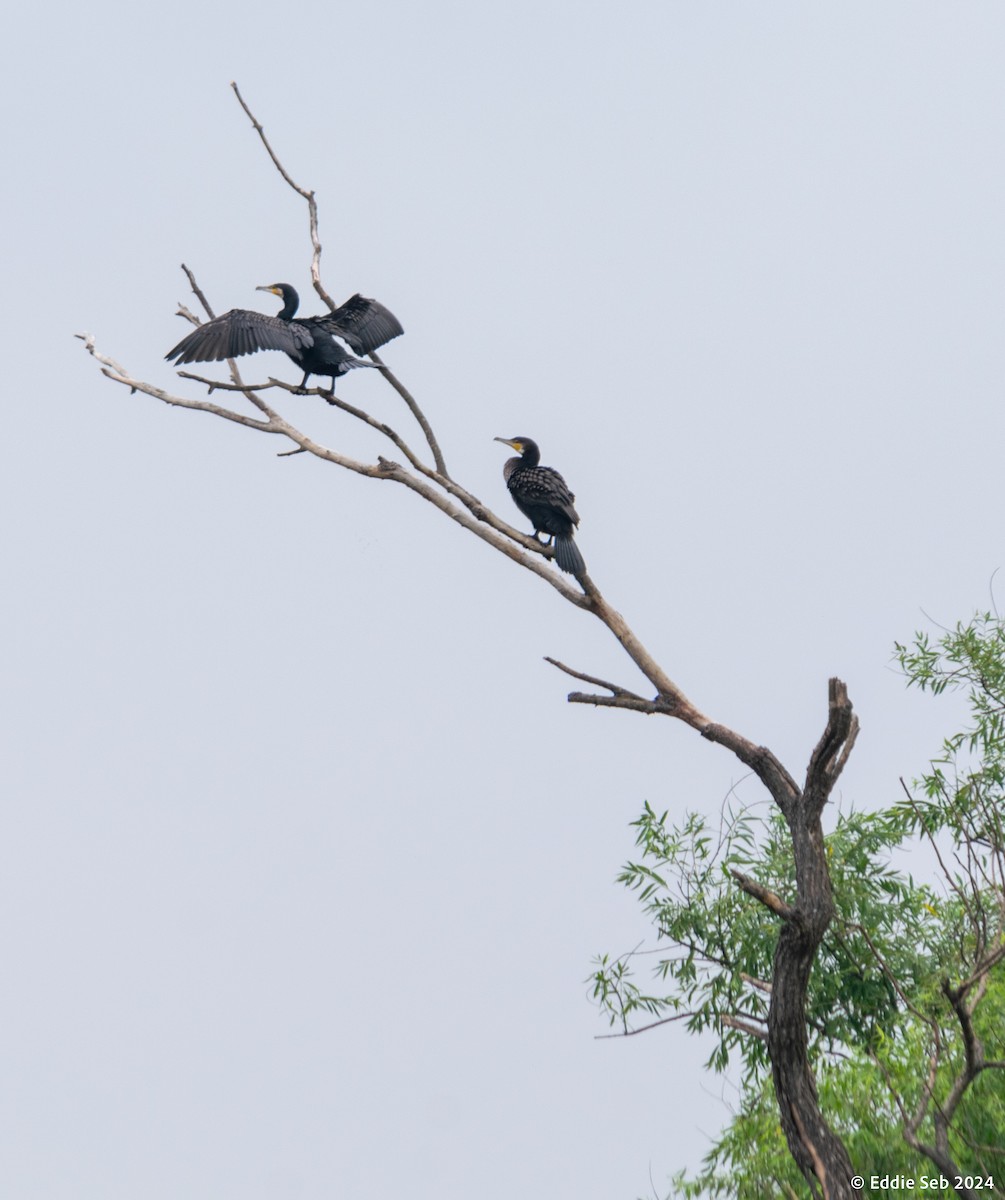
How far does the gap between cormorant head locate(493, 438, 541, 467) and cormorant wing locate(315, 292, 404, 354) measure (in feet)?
3.55

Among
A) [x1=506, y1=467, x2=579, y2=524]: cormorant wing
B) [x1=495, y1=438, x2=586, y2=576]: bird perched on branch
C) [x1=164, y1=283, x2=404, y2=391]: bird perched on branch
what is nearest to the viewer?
[x1=495, y1=438, x2=586, y2=576]: bird perched on branch

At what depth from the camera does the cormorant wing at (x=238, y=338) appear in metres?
7.61

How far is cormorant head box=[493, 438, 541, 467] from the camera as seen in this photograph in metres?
9.04

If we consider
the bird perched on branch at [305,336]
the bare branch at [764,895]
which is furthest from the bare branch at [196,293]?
the bare branch at [764,895]

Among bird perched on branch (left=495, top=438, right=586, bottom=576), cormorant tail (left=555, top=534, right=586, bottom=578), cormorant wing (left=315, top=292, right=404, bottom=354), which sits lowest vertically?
cormorant tail (left=555, top=534, right=586, bottom=578)

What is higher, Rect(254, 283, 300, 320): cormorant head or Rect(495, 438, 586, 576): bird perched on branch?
Rect(254, 283, 300, 320): cormorant head

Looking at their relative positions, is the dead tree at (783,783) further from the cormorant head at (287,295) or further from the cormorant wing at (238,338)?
the cormorant head at (287,295)

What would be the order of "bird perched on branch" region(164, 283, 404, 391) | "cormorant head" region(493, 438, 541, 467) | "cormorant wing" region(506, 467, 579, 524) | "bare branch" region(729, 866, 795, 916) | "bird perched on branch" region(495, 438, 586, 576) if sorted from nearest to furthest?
"bare branch" region(729, 866, 795, 916), "bird perched on branch" region(495, 438, 586, 576), "bird perched on branch" region(164, 283, 404, 391), "cormorant wing" region(506, 467, 579, 524), "cormorant head" region(493, 438, 541, 467)

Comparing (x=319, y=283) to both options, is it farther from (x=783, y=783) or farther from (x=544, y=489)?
(x=783, y=783)

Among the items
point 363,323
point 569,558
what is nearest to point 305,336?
point 363,323

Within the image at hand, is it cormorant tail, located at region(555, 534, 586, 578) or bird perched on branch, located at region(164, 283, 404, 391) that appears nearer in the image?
cormorant tail, located at region(555, 534, 586, 578)

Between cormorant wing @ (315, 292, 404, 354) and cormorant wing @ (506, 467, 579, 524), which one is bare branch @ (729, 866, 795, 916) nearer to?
cormorant wing @ (506, 467, 579, 524)

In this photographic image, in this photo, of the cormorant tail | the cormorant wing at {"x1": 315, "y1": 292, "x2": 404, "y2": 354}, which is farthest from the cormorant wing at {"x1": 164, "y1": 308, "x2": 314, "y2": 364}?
the cormorant tail

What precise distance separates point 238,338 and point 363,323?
100cm
